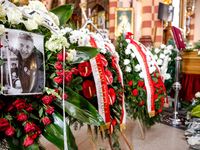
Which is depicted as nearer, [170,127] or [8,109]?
[8,109]

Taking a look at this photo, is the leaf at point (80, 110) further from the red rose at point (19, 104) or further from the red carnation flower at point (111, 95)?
the red carnation flower at point (111, 95)

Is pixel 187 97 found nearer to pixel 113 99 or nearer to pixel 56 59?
pixel 113 99

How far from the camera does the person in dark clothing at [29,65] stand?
2.15 ft

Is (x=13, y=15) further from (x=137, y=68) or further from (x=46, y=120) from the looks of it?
(x=137, y=68)

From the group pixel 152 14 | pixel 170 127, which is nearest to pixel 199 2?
pixel 152 14

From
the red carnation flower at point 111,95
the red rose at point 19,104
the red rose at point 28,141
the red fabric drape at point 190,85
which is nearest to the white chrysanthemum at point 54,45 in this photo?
the red rose at point 19,104

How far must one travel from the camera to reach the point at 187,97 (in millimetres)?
3158

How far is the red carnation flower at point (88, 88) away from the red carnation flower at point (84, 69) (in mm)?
58

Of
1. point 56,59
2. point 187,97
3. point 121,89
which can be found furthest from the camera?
point 187,97

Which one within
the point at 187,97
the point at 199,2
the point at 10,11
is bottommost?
the point at 187,97

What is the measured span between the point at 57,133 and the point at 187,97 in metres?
3.02

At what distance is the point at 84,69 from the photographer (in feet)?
3.40

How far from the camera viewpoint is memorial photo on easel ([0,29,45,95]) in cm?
63

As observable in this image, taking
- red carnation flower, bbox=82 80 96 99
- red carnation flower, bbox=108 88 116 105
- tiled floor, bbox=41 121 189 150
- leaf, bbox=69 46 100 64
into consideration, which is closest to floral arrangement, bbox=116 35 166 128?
tiled floor, bbox=41 121 189 150
